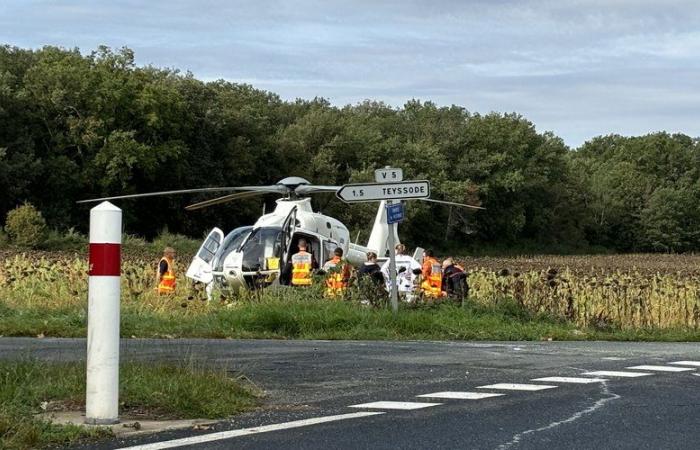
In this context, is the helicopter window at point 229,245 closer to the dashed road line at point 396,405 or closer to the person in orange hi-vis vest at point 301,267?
the person in orange hi-vis vest at point 301,267

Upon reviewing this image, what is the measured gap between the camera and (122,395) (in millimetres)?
7828

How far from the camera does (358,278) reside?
813 inches

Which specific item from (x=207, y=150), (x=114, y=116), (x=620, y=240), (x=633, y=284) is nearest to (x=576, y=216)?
(x=620, y=240)

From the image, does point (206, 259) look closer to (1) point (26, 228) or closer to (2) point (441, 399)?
(2) point (441, 399)

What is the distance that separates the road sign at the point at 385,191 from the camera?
18406 mm

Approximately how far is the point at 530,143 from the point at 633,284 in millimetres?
78710

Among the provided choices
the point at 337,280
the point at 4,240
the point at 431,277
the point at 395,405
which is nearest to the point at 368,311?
the point at 337,280

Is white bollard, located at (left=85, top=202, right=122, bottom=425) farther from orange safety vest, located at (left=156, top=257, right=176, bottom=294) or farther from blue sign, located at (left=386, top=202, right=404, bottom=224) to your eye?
orange safety vest, located at (left=156, top=257, right=176, bottom=294)

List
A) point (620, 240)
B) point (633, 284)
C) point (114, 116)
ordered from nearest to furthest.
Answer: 1. point (633, 284)
2. point (114, 116)
3. point (620, 240)

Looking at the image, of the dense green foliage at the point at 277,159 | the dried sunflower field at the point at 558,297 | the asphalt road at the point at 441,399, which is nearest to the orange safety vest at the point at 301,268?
the dried sunflower field at the point at 558,297

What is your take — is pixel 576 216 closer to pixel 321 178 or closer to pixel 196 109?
pixel 321 178

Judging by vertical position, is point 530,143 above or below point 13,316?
above

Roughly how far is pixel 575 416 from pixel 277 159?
76451mm

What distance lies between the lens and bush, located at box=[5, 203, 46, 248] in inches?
2013
